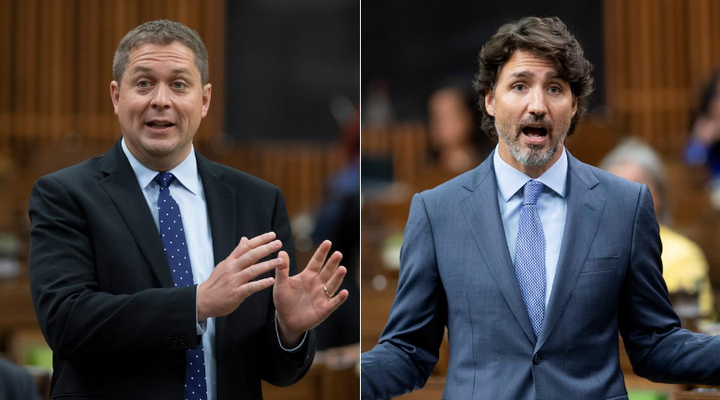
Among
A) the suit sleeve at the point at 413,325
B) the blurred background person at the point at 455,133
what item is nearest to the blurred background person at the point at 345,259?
the suit sleeve at the point at 413,325

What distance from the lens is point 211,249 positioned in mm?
1852

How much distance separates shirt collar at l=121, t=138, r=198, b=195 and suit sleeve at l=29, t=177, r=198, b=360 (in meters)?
0.17

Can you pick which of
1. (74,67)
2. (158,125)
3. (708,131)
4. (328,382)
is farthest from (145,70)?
(74,67)

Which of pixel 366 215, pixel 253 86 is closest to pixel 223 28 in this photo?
pixel 253 86

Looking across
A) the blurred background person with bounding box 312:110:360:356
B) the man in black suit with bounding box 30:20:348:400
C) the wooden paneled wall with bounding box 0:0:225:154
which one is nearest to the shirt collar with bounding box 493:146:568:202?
the man in black suit with bounding box 30:20:348:400

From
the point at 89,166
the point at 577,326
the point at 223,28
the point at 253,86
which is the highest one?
the point at 223,28

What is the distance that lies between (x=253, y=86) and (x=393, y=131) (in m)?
1.71

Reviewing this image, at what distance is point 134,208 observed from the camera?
1808 millimetres

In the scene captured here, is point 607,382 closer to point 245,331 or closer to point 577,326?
point 577,326

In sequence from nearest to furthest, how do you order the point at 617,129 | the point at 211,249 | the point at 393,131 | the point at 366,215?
the point at 211,249
the point at 366,215
the point at 617,129
the point at 393,131

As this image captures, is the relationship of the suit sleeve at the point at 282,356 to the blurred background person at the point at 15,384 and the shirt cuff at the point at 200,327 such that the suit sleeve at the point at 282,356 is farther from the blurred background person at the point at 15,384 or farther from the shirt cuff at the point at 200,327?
the blurred background person at the point at 15,384

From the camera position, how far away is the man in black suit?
167 cm

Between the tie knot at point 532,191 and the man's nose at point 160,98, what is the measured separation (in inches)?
29.4

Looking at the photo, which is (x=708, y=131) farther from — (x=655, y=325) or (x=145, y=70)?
(x=145, y=70)
